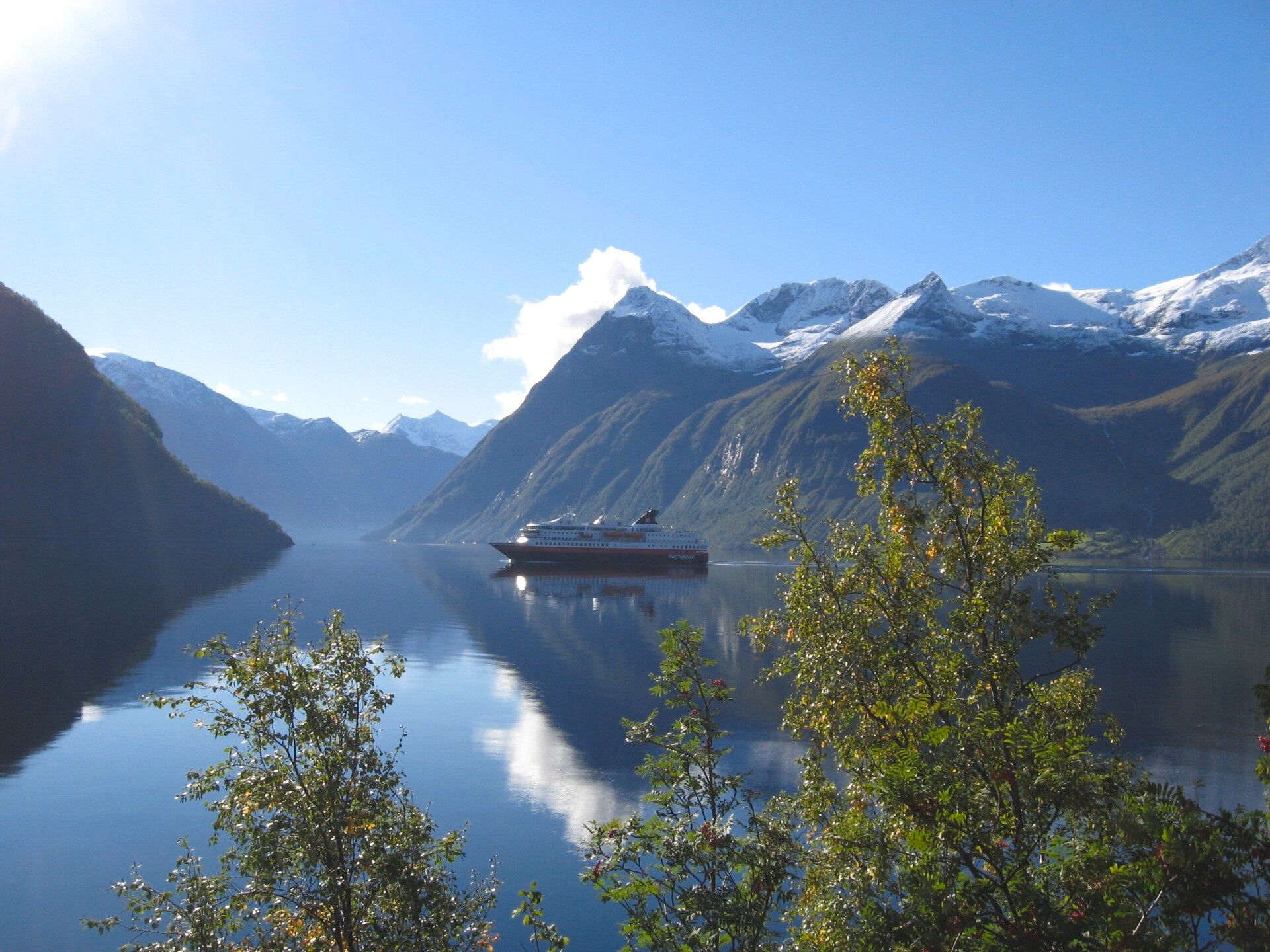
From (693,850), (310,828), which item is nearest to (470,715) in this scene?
(310,828)

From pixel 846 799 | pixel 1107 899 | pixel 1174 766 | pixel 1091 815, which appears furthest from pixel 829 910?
pixel 1174 766

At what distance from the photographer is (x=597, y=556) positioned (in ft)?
595

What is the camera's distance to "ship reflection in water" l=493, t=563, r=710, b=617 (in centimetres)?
12256

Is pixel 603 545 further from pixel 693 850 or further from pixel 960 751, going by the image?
pixel 960 751

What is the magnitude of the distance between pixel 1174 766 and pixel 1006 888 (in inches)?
1532

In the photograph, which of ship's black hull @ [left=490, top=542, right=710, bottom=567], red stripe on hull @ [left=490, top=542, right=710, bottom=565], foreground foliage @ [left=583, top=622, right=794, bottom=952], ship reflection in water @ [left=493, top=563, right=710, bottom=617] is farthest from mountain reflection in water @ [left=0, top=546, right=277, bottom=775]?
ship's black hull @ [left=490, top=542, right=710, bottom=567]

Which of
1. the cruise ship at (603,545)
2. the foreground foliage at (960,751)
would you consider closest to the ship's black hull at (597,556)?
the cruise ship at (603,545)

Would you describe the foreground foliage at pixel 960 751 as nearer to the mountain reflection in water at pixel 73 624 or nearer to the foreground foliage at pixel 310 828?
the foreground foliage at pixel 310 828

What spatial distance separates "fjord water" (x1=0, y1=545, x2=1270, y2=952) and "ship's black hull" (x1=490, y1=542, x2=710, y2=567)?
64.2m

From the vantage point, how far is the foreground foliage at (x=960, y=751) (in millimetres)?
7727

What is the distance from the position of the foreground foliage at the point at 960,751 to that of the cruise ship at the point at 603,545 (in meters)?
168

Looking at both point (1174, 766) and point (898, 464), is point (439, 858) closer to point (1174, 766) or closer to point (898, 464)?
point (898, 464)

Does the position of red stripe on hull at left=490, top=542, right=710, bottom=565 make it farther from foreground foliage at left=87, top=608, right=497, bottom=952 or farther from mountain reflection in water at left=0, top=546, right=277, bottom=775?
foreground foliage at left=87, top=608, right=497, bottom=952

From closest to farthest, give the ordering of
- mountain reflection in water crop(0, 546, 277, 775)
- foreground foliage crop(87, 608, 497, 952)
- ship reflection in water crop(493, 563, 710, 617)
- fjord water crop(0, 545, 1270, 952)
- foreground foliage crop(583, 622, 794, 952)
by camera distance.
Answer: foreground foliage crop(583, 622, 794, 952) → foreground foliage crop(87, 608, 497, 952) → fjord water crop(0, 545, 1270, 952) → mountain reflection in water crop(0, 546, 277, 775) → ship reflection in water crop(493, 563, 710, 617)
